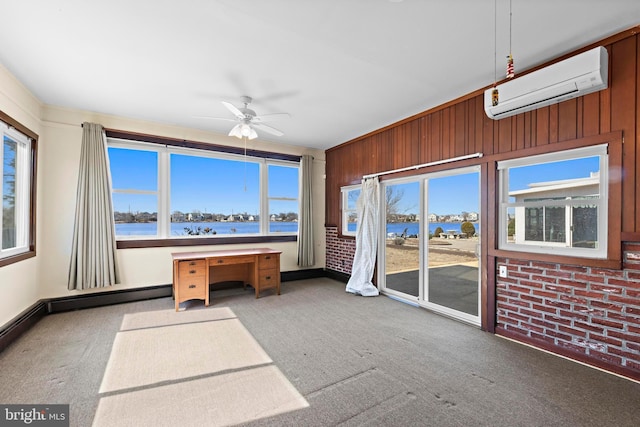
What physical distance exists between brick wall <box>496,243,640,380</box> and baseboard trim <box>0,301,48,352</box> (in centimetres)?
499

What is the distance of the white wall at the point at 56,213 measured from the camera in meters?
2.99

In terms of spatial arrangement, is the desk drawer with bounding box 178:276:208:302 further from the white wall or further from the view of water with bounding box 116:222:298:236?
the view of water with bounding box 116:222:298:236

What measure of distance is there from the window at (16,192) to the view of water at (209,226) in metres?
0.97

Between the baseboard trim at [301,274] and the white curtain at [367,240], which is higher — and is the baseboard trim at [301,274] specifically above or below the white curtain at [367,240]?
below

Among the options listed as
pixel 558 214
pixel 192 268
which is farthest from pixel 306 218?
pixel 558 214

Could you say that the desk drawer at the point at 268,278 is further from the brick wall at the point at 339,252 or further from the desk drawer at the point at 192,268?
the brick wall at the point at 339,252

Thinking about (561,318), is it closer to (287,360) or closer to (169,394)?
(287,360)

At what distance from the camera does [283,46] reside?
7.82 feet

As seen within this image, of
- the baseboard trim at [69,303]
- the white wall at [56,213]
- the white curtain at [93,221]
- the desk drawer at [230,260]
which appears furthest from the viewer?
the desk drawer at [230,260]

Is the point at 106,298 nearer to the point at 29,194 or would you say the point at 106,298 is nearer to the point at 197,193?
the point at 29,194

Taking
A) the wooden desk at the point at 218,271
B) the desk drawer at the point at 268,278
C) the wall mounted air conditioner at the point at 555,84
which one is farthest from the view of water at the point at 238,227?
the wall mounted air conditioner at the point at 555,84

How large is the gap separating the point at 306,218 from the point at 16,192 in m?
4.06
